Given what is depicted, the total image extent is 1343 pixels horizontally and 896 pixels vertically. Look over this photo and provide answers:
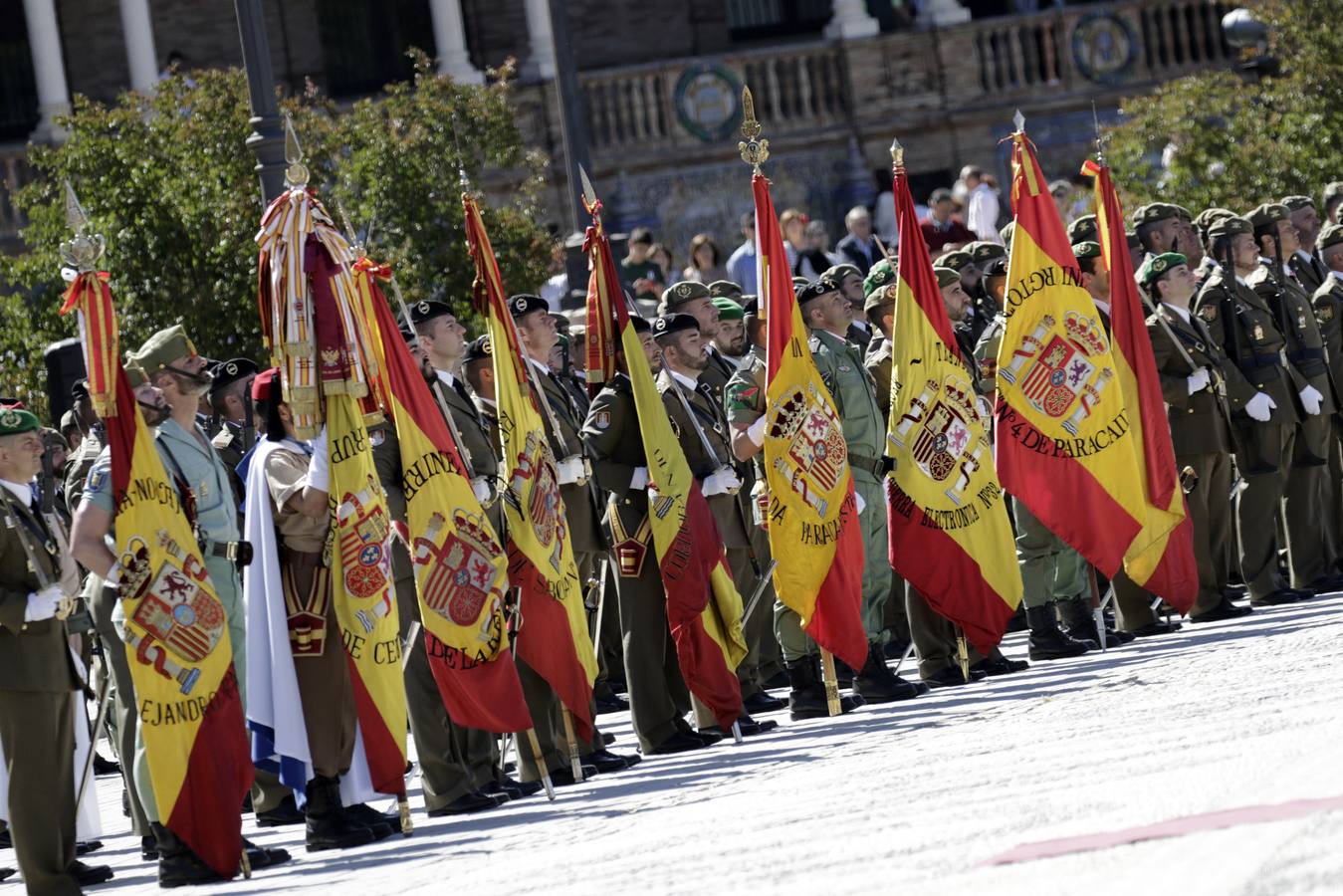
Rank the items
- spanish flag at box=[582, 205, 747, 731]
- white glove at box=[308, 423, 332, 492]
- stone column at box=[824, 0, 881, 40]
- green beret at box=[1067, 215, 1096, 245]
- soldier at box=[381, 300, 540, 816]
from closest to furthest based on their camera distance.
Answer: white glove at box=[308, 423, 332, 492], soldier at box=[381, 300, 540, 816], spanish flag at box=[582, 205, 747, 731], green beret at box=[1067, 215, 1096, 245], stone column at box=[824, 0, 881, 40]

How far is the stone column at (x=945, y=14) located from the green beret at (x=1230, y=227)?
1363 centimetres

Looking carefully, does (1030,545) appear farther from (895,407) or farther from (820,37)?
(820,37)

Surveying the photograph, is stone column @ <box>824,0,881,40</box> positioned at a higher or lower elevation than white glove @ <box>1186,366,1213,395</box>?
higher

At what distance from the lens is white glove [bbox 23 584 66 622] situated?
9297mm

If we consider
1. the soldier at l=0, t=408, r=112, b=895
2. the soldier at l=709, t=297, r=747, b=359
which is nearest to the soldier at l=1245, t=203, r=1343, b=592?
the soldier at l=709, t=297, r=747, b=359

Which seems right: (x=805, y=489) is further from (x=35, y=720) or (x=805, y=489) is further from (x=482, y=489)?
(x=35, y=720)

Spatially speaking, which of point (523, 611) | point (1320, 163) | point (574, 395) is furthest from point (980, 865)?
point (1320, 163)

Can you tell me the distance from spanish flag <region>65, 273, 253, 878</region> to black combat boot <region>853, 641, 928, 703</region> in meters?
3.72

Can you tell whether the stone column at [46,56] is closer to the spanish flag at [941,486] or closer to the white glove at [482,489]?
the spanish flag at [941,486]

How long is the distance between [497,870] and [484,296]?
326 centimetres

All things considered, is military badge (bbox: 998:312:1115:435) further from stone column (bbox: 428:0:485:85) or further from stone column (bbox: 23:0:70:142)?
stone column (bbox: 23:0:70:142)

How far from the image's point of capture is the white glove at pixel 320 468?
961cm

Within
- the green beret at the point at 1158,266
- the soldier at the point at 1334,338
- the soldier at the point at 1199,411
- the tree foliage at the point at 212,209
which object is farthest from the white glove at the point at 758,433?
the tree foliage at the point at 212,209

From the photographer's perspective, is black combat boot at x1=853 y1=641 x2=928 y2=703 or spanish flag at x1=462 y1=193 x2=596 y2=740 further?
black combat boot at x1=853 y1=641 x2=928 y2=703
